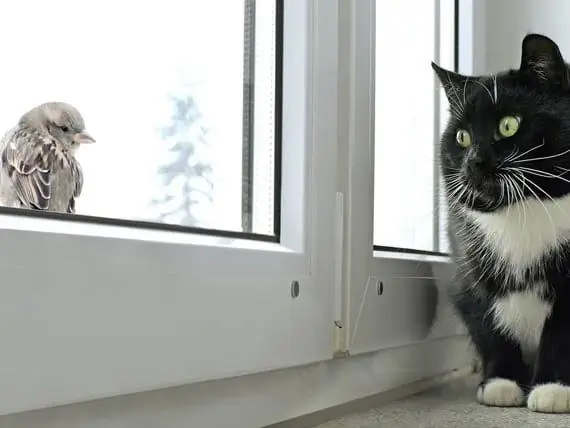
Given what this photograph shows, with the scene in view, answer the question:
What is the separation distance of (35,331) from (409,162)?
3.36ft

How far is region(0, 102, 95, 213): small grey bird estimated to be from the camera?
1.99 ft

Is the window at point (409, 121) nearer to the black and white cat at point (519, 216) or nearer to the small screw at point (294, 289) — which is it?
the black and white cat at point (519, 216)

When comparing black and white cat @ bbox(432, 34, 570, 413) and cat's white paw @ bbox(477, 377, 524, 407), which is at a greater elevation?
black and white cat @ bbox(432, 34, 570, 413)

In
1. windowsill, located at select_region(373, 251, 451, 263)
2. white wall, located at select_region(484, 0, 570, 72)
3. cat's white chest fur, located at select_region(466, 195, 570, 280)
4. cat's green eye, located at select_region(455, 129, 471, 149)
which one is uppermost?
white wall, located at select_region(484, 0, 570, 72)

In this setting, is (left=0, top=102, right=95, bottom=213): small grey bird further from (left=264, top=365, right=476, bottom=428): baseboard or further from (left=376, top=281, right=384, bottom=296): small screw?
(left=376, top=281, right=384, bottom=296): small screw

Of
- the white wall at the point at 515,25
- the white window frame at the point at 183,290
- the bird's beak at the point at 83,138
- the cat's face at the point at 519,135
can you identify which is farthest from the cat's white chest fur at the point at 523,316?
the white wall at the point at 515,25

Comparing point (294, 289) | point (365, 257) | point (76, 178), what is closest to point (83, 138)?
point (76, 178)

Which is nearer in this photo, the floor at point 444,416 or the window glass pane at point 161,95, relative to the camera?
the window glass pane at point 161,95

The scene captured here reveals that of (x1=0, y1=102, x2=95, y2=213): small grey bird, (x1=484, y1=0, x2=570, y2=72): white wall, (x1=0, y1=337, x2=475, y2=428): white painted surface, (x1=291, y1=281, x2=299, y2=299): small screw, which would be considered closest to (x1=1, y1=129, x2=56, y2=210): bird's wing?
(x1=0, y1=102, x2=95, y2=213): small grey bird

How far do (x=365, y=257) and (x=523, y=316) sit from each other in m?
0.23

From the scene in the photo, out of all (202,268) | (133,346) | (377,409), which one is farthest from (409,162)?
(133,346)

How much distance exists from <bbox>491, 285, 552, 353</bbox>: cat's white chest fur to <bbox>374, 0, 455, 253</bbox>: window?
0.68ft

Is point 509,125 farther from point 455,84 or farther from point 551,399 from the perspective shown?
point 551,399

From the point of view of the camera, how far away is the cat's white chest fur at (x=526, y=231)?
39.9 inches
